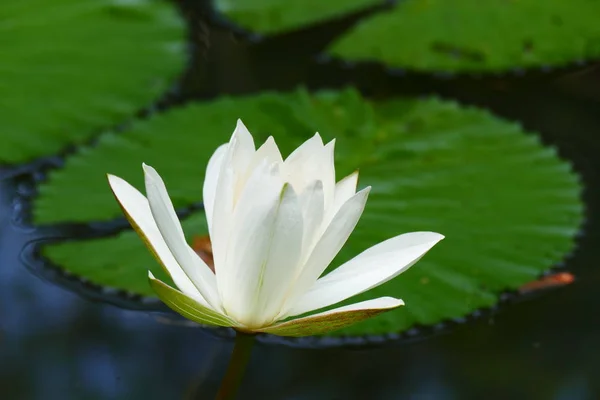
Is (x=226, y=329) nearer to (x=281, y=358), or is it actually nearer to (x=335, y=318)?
(x=281, y=358)

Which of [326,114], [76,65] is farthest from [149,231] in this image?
[76,65]

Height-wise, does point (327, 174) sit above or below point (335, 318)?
above

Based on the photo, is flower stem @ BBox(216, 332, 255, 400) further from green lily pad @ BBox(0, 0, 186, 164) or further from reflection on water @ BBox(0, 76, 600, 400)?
green lily pad @ BBox(0, 0, 186, 164)

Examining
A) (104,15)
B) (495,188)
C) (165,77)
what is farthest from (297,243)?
(104,15)

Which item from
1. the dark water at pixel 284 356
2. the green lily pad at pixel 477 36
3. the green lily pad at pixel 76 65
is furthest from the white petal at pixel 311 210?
the green lily pad at pixel 477 36

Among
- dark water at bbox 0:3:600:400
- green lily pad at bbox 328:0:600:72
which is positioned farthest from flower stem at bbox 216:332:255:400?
green lily pad at bbox 328:0:600:72

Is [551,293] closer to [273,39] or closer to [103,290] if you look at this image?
[103,290]
